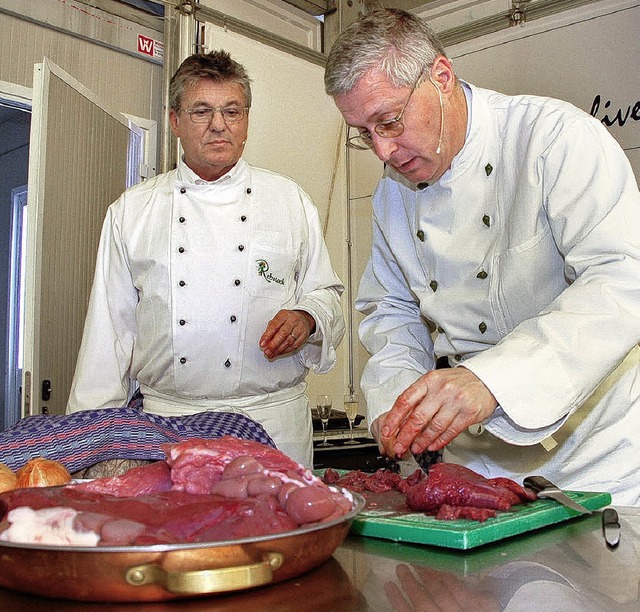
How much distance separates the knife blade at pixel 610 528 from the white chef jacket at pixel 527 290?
0.23m

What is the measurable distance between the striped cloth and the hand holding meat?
1.81 feet

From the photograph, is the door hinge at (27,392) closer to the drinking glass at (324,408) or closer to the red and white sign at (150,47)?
the drinking glass at (324,408)

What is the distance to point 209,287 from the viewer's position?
103 inches

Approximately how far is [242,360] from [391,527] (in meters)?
1.51

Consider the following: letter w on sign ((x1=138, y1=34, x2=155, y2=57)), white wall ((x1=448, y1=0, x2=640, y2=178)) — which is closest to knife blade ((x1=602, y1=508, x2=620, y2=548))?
white wall ((x1=448, y1=0, x2=640, y2=178))

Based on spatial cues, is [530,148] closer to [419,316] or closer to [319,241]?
[419,316]

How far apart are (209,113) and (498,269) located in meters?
1.34

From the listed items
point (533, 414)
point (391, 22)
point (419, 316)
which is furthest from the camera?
point (419, 316)

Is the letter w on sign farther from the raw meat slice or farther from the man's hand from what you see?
the raw meat slice

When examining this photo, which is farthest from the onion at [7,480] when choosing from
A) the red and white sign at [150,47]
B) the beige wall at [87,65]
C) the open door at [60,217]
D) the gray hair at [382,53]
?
the red and white sign at [150,47]

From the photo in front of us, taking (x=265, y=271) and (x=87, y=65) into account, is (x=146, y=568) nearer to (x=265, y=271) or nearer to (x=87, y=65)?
(x=265, y=271)

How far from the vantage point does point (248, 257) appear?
2.67 m

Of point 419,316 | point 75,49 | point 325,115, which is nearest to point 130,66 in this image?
point 75,49

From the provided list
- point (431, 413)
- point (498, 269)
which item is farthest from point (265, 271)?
point (431, 413)
